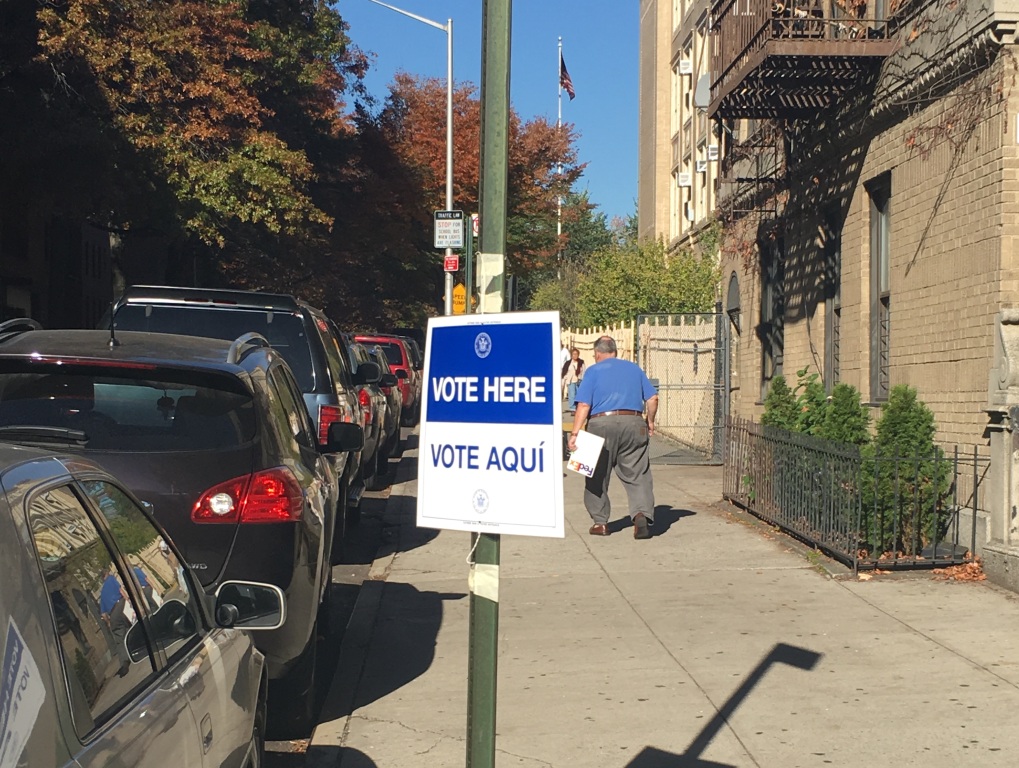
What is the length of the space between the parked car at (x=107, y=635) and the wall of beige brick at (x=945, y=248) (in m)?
7.56

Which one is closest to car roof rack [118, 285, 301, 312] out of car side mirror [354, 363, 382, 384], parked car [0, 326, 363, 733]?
car side mirror [354, 363, 382, 384]

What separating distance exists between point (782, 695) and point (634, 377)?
5.44m

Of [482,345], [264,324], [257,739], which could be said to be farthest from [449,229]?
[482,345]

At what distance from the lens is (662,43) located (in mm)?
36406

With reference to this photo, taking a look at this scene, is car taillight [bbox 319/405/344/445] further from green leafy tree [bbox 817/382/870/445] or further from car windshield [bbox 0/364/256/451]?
car windshield [bbox 0/364/256/451]

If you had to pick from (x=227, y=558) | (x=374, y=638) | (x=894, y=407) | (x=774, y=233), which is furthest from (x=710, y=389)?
(x=227, y=558)

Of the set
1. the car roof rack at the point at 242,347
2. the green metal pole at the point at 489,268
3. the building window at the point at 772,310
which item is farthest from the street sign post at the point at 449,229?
the green metal pole at the point at 489,268

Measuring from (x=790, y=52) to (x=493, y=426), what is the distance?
9.26 meters

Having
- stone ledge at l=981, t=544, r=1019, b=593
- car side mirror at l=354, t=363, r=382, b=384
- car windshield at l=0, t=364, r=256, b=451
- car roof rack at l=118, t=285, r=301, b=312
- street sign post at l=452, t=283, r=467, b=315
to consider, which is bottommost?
stone ledge at l=981, t=544, r=1019, b=593

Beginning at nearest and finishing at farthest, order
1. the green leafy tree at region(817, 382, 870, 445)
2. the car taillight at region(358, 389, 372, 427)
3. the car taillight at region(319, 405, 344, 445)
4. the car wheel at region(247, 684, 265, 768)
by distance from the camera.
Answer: the car wheel at region(247, 684, 265, 768) < the car taillight at region(319, 405, 344, 445) < the green leafy tree at region(817, 382, 870, 445) < the car taillight at region(358, 389, 372, 427)

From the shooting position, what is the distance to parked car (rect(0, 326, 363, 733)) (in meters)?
5.19

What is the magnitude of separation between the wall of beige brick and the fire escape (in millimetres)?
798

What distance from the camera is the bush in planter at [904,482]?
9305mm

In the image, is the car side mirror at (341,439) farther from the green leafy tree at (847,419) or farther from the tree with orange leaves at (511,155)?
the tree with orange leaves at (511,155)
